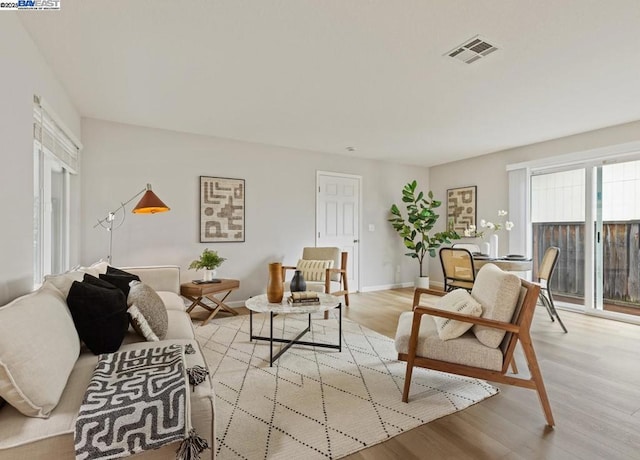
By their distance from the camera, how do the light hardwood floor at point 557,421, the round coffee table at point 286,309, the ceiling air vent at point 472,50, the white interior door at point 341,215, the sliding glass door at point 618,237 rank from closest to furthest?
1. the light hardwood floor at point 557,421
2. the ceiling air vent at point 472,50
3. the round coffee table at point 286,309
4. the sliding glass door at point 618,237
5. the white interior door at point 341,215

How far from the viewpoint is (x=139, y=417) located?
3.49ft

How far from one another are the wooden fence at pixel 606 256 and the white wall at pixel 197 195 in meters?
2.60

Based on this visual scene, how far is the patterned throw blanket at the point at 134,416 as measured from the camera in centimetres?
101

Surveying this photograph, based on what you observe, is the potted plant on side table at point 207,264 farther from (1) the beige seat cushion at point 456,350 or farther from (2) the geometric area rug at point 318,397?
(1) the beige seat cushion at point 456,350

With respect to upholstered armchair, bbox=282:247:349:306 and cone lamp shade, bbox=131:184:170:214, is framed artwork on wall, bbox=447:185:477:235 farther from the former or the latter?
cone lamp shade, bbox=131:184:170:214

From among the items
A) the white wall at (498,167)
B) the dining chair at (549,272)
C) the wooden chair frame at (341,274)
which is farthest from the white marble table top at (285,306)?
the white wall at (498,167)

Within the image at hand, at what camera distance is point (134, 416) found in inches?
41.9

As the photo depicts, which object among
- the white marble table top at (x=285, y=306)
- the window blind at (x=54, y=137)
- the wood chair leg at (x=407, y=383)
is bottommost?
the wood chair leg at (x=407, y=383)

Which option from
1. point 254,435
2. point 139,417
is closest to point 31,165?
point 139,417

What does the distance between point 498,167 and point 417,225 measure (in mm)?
1582

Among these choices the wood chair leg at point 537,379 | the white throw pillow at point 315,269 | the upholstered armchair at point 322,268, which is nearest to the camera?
the wood chair leg at point 537,379

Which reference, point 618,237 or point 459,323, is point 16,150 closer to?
point 459,323

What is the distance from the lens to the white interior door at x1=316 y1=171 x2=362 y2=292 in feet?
17.5

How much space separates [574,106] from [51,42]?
4.58 m
